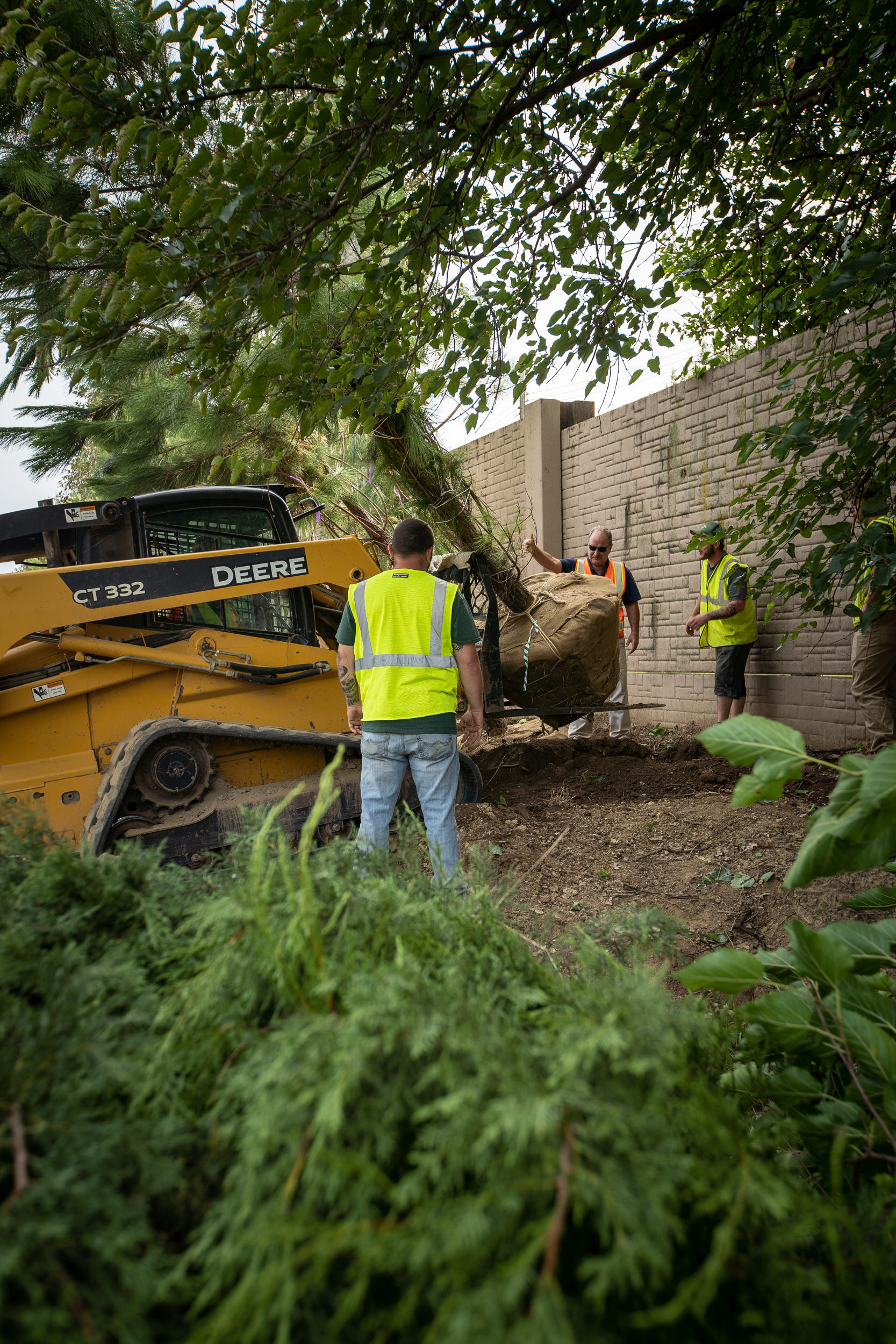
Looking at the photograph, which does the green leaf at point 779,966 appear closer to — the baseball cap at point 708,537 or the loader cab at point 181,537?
the baseball cap at point 708,537

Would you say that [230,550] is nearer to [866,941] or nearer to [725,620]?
[866,941]

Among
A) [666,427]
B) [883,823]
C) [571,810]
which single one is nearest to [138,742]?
[571,810]

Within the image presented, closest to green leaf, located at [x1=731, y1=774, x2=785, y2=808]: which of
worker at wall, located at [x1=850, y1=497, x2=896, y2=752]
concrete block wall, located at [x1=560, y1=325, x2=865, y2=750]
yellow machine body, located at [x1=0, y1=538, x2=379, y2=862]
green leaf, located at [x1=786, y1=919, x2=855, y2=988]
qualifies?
green leaf, located at [x1=786, y1=919, x2=855, y2=988]

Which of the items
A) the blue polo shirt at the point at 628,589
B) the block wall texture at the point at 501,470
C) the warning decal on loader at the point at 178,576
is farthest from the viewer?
the block wall texture at the point at 501,470

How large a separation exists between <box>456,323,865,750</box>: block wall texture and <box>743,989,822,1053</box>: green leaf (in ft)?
20.3

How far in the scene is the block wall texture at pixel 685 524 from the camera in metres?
7.16

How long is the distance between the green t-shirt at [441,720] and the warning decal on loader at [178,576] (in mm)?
1226

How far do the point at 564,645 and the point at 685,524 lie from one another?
10.6 feet

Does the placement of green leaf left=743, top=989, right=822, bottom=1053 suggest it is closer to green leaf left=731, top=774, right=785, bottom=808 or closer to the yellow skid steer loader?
green leaf left=731, top=774, right=785, bottom=808

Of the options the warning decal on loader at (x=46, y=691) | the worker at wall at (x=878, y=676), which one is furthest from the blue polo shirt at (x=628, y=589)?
the warning decal on loader at (x=46, y=691)

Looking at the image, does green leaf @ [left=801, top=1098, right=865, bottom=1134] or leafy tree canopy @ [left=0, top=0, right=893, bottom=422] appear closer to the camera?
green leaf @ [left=801, top=1098, right=865, bottom=1134]

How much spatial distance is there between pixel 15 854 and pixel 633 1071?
929mm

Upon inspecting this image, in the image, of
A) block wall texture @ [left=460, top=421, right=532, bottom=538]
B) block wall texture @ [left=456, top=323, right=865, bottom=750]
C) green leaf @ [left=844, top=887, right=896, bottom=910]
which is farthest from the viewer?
block wall texture @ [left=460, top=421, right=532, bottom=538]

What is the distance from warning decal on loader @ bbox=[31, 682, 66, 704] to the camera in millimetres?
4496
